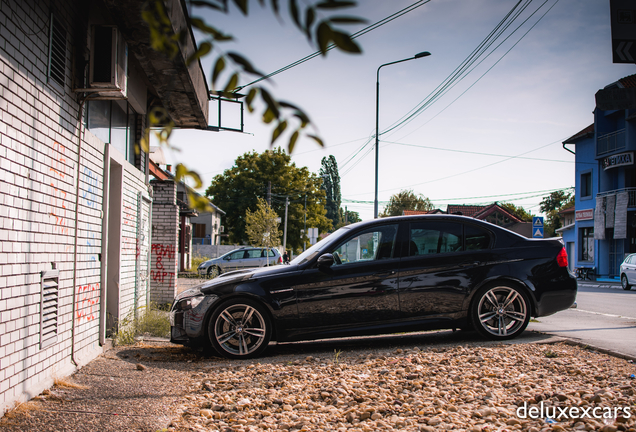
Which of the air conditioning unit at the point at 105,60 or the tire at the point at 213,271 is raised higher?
the air conditioning unit at the point at 105,60

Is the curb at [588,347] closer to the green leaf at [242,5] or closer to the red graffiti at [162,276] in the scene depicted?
the green leaf at [242,5]

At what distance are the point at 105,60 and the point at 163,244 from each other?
284 inches

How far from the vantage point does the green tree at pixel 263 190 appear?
57.8 metres

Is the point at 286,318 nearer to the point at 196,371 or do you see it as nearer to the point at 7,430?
the point at 196,371

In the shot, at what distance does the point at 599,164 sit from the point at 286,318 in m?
34.1

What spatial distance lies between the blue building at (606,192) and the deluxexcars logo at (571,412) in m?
31.5

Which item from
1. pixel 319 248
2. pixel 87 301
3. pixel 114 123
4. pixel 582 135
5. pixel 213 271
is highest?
pixel 582 135

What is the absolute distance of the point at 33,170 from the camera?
4.19 m

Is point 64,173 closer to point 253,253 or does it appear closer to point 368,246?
point 368,246

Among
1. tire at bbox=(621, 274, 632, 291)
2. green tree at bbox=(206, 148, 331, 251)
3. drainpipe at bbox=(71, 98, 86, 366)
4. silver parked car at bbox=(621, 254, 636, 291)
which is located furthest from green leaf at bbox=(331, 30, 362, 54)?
green tree at bbox=(206, 148, 331, 251)

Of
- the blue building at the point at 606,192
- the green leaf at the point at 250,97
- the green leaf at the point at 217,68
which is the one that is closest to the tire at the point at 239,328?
the green leaf at the point at 250,97

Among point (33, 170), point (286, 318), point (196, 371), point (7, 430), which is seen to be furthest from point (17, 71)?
point (286, 318)

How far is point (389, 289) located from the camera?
613 centimetres

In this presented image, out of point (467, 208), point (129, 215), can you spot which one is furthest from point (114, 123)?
point (467, 208)
